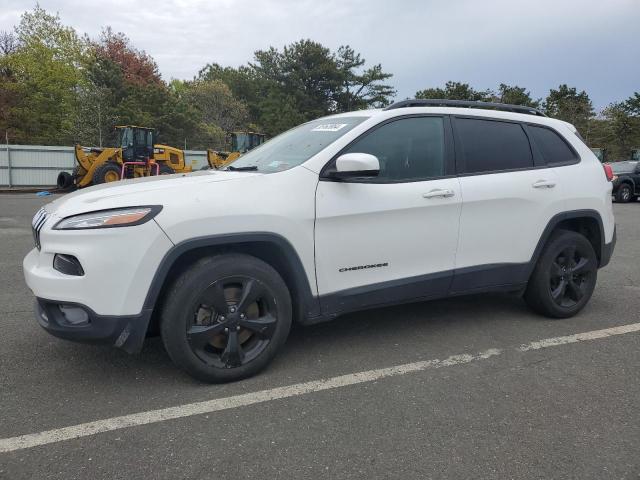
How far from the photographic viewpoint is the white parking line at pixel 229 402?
2516mm

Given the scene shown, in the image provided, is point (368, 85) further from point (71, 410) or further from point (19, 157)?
point (71, 410)

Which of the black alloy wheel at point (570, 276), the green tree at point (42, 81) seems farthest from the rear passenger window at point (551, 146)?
the green tree at point (42, 81)

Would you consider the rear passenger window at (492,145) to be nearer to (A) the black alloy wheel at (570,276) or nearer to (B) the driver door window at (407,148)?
(B) the driver door window at (407,148)

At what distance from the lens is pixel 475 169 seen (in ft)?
12.8

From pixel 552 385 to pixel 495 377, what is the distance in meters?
0.33

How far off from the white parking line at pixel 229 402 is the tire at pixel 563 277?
50 cm

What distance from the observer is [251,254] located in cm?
322

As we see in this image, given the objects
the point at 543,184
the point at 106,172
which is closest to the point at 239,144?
the point at 106,172

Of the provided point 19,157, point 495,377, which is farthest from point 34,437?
point 19,157

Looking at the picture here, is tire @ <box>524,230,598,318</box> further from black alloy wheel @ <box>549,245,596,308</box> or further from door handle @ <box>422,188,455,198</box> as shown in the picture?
door handle @ <box>422,188,455,198</box>

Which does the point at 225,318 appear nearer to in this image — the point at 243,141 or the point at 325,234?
the point at 325,234

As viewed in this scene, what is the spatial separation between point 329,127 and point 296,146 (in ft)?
0.94

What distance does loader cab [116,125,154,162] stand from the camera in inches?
793

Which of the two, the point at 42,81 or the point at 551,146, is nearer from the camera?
the point at 551,146
